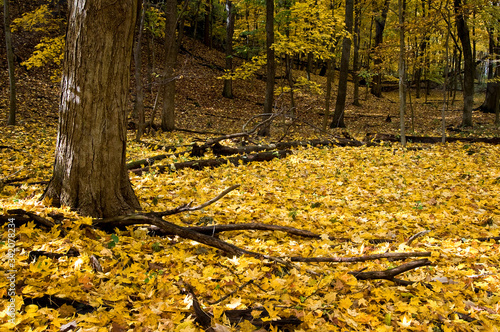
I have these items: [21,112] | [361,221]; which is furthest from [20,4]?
[361,221]

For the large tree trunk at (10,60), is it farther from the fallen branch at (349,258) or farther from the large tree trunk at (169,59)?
the fallen branch at (349,258)

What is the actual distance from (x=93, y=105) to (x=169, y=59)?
822 centimetres

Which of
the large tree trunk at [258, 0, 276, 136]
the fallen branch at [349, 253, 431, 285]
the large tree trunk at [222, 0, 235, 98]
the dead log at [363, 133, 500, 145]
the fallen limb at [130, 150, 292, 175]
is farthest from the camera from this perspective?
the large tree trunk at [222, 0, 235, 98]

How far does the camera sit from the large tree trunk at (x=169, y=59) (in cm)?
1043

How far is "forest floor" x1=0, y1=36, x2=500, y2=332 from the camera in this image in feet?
6.84

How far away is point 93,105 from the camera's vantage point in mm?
3098

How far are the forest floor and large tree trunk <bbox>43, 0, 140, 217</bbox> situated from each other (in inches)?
11.7

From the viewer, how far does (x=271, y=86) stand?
11.4 metres

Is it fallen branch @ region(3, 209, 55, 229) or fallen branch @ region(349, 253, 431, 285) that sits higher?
fallen branch @ region(3, 209, 55, 229)

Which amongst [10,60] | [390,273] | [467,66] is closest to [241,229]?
[390,273]

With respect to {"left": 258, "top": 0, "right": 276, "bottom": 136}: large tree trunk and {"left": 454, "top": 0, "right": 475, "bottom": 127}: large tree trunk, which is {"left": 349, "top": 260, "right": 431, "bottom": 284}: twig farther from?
{"left": 454, "top": 0, "right": 475, "bottom": 127}: large tree trunk

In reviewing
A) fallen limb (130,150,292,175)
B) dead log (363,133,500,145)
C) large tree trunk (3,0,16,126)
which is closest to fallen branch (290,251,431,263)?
fallen limb (130,150,292,175)

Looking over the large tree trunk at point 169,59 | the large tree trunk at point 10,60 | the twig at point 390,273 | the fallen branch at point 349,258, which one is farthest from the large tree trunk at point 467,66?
the large tree trunk at point 10,60

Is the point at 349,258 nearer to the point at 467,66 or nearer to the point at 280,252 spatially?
the point at 280,252
